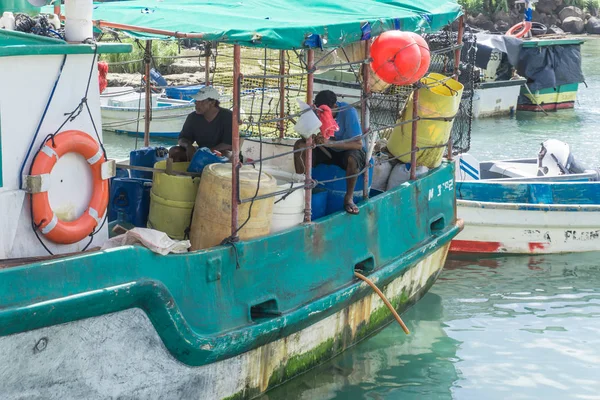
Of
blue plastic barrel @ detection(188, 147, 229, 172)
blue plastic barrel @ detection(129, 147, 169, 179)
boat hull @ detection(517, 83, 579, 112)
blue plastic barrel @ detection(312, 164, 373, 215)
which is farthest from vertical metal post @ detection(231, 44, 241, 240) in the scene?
boat hull @ detection(517, 83, 579, 112)

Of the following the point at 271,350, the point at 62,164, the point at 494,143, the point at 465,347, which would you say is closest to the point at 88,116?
the point at 62,164

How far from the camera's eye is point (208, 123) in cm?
754

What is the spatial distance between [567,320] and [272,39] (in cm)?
496

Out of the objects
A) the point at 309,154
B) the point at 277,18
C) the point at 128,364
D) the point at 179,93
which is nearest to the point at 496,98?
the point at 179,93

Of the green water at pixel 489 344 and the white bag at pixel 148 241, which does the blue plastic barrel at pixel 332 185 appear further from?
the white bag at pixel 148 241

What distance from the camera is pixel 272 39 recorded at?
210 inches

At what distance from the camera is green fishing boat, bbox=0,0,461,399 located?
4660 mm

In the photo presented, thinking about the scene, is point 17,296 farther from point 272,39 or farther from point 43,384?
point 272,39

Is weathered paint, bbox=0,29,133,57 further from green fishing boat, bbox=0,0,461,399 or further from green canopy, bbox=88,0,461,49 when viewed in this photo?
green canopy, bbox=88,0,461,49

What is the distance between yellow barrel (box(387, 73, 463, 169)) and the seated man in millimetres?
963

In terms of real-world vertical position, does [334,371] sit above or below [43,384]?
below

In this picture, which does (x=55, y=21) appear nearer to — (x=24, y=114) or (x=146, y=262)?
(x=24, y=114)

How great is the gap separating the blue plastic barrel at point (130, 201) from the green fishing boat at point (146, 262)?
0.41 metres

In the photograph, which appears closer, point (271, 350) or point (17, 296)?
point (17, 296)
